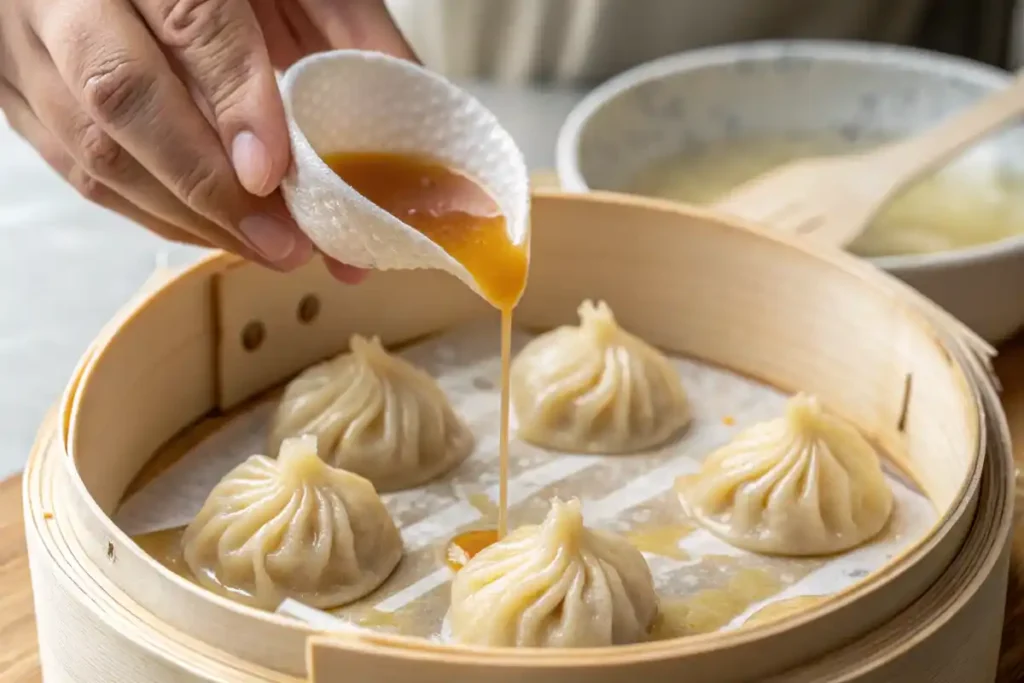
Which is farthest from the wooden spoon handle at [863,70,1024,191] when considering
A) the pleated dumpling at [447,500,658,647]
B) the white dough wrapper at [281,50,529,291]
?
the pleated dumpling at [447,500,658,647]

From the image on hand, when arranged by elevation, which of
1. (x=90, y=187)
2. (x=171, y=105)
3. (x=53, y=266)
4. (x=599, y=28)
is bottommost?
(x=53, y=266)

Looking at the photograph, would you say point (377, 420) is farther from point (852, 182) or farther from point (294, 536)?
point (852, 182)

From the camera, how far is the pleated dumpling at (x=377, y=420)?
1.91m

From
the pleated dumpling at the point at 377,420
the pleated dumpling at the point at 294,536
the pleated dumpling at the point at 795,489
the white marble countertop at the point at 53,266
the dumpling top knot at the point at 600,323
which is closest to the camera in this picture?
the pleated dumpling at the point at 294,536

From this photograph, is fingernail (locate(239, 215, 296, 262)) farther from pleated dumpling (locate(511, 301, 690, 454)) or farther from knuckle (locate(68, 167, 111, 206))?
Answer: pleated dumpling (locate(511, 301, 690, 454))

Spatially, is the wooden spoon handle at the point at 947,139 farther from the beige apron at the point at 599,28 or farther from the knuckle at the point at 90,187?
the knuckle at the point at 90,187

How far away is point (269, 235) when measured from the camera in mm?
1557

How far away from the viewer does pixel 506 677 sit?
1220mm

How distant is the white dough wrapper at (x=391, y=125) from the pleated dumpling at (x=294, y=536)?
0.34 meters

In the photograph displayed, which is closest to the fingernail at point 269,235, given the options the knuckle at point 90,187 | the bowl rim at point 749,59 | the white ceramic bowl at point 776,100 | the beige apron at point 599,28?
the knuckle at point 90,187

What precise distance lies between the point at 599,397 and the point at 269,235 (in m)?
0.64

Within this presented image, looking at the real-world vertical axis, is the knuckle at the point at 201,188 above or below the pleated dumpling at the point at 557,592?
above

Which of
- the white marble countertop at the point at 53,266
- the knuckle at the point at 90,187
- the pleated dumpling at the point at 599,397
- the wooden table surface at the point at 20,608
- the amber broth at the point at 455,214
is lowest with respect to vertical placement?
the white marble countertop at the point at 53,266

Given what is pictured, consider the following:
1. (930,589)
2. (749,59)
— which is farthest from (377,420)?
(749,59)
